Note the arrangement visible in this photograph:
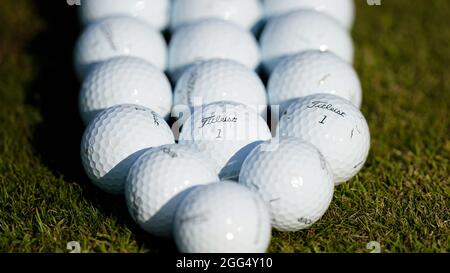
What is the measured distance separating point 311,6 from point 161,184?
276 cm

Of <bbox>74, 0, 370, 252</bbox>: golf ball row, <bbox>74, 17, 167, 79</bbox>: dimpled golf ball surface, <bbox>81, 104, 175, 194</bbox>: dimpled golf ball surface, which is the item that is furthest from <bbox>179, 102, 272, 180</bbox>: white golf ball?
<bbox>74, 17, 167, 79</bbox>: dimpled golf ball surface

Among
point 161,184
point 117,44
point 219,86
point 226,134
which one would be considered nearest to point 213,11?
point 117,44

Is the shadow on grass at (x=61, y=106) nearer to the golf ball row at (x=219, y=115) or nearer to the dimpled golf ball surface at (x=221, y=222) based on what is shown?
the golf ball row at (x=219, y=115)

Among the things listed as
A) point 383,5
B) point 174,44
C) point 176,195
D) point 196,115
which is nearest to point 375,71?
point 383,5

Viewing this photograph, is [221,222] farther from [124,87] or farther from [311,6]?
[311,6]

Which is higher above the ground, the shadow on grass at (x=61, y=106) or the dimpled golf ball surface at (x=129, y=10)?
the dimpled golf ball surface at (x=129, y=10)

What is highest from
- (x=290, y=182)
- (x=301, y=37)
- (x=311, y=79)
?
(x=301, y=37)

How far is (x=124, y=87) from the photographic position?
14.7ft

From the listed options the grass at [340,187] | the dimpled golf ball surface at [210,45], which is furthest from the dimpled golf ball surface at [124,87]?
the grass at [340,187]

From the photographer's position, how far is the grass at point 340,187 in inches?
149

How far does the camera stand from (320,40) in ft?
16.7

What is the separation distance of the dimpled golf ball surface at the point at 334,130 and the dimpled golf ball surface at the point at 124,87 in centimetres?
97

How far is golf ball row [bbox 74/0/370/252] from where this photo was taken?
3639 mm

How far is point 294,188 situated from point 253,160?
0.33 metres
